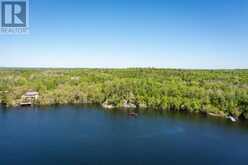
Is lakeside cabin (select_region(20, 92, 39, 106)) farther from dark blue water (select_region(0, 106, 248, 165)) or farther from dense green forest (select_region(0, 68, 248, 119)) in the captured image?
dark blue water (select_region(0, 106, 248, 165))

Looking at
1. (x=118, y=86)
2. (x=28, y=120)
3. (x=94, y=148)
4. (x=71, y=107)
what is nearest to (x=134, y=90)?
(x=118, y=86)

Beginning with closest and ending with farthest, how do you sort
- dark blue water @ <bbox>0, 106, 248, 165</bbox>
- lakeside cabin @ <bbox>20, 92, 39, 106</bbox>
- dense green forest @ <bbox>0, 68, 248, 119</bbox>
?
dark blue water @ <bbox>0, 106, 248, 165</bbox> < dense green forest @ <bbox>0, 68, 248, 119</bbox> < lakeside cabin @ <bbox>20, 92, 39, 106</bbox>

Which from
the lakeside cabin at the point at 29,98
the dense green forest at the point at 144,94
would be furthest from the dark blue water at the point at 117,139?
the lakeside cabin at the point at 29,98

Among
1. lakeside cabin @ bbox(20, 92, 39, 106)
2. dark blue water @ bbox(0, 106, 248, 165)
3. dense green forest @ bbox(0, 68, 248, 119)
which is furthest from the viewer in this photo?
lakeside cabin @ bbox(20, 92, 39, 106)

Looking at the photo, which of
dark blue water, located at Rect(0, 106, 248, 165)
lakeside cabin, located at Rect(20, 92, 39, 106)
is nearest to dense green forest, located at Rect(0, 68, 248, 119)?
lakeside cabin, located at Rect(20, 92, 39, 106)

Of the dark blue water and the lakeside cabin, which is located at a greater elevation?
the lakeside cabin

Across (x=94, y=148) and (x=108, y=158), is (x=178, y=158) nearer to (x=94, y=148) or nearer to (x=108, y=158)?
(x=108, y=158)
